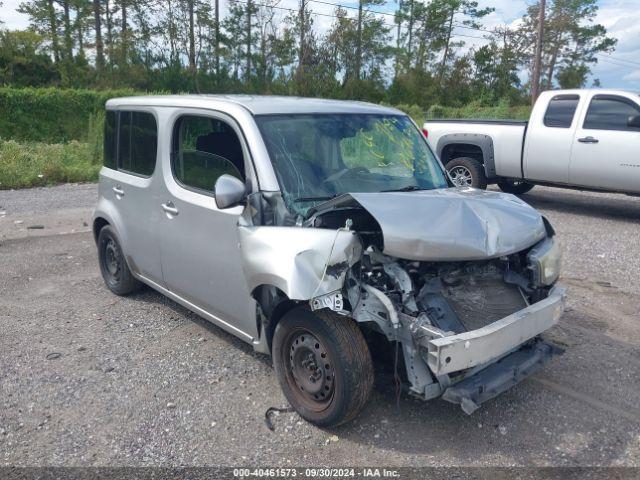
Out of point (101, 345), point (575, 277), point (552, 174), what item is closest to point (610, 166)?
point (552, 174)

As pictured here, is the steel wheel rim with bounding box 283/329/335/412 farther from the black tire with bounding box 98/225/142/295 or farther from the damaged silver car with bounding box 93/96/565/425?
the black tire with bounding box 98/225/142/295

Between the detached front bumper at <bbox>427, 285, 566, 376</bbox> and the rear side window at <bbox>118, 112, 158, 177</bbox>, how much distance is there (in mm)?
2890

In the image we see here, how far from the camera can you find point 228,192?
11.5 feet

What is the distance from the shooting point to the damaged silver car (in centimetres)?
316

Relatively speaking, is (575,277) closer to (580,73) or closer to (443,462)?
(443,462)

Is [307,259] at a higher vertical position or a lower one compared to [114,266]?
higher

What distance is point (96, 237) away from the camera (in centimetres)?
594

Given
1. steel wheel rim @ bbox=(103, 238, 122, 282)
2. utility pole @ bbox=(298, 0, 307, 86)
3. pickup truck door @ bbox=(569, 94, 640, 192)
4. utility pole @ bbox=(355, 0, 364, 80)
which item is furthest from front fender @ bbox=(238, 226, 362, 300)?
utility pole @ bbox=(355, 0, 364, 80)

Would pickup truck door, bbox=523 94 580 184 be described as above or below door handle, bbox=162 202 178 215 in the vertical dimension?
above

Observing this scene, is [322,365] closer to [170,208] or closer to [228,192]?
[228,192]

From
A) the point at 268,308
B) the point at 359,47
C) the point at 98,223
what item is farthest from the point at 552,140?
the point at 359,47

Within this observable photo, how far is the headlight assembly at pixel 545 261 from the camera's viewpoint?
365 centimetres

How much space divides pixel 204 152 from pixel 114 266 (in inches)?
85.7

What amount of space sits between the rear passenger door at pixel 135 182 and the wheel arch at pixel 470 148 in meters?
7.00
